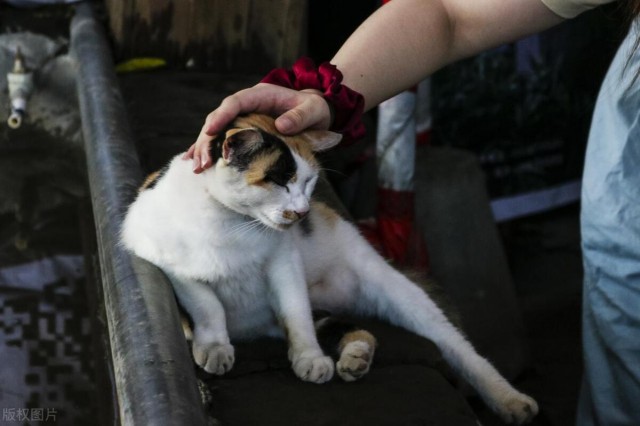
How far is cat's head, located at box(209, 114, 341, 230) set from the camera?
133 cm

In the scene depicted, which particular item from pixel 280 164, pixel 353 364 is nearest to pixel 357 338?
pixel 353 364

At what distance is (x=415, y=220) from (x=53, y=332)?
1.11 meters

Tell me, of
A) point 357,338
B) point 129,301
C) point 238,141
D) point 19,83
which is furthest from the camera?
point 19,83

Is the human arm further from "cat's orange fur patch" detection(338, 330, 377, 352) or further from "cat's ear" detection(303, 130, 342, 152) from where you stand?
"cat's orange fur patch" detection(338, 330, 377, 352)

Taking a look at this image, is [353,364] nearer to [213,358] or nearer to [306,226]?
[213,358]

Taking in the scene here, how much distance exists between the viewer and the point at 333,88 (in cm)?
139

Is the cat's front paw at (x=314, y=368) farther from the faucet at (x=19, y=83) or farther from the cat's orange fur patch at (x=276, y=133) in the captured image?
the faucet at (x=19, y=83)

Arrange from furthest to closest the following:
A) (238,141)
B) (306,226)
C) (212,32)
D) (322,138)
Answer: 1. (212,32)
2. (306,226)
3. (322,138)
4. (238,141)

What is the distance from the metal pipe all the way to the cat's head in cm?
16

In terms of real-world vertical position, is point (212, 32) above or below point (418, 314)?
above

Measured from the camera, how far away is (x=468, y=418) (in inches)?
55.8

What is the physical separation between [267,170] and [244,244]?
169 mm

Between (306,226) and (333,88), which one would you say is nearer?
(333,88)
